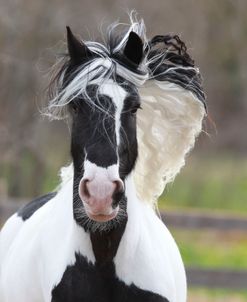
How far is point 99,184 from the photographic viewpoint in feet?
12.4

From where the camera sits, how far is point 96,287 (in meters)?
4.30

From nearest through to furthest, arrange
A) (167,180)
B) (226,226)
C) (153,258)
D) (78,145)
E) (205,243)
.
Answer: (78,145) → (153,258) → (167,180) → (226,226) → (205,243)

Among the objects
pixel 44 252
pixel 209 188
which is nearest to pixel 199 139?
pixel 209 188

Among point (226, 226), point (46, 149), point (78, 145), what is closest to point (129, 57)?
point (78, 145)

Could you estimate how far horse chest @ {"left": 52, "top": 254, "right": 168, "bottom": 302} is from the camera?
4285mm

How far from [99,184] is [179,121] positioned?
1.31 meters

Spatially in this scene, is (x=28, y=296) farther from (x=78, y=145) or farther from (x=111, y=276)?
(x=78, y=145)

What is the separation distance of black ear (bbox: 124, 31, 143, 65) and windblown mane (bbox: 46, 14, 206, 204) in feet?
0.11

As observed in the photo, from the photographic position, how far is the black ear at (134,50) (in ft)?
14.0

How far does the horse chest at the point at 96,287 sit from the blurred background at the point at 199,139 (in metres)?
4.81

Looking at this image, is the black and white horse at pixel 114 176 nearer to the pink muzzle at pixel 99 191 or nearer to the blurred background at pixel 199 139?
the pink muzzle at pixel 99 191

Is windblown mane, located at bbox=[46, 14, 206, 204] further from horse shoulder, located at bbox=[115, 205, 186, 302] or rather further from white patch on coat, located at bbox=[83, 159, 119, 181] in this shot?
white patch on coat, located at bbox=[83, 159, 119, 181]

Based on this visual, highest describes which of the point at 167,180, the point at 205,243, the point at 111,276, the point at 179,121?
the point at 179,121

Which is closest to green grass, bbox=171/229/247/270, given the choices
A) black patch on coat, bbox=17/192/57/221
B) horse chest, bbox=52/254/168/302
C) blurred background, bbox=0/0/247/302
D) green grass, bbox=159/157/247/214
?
blurred background, bbox=0/0/247/302
